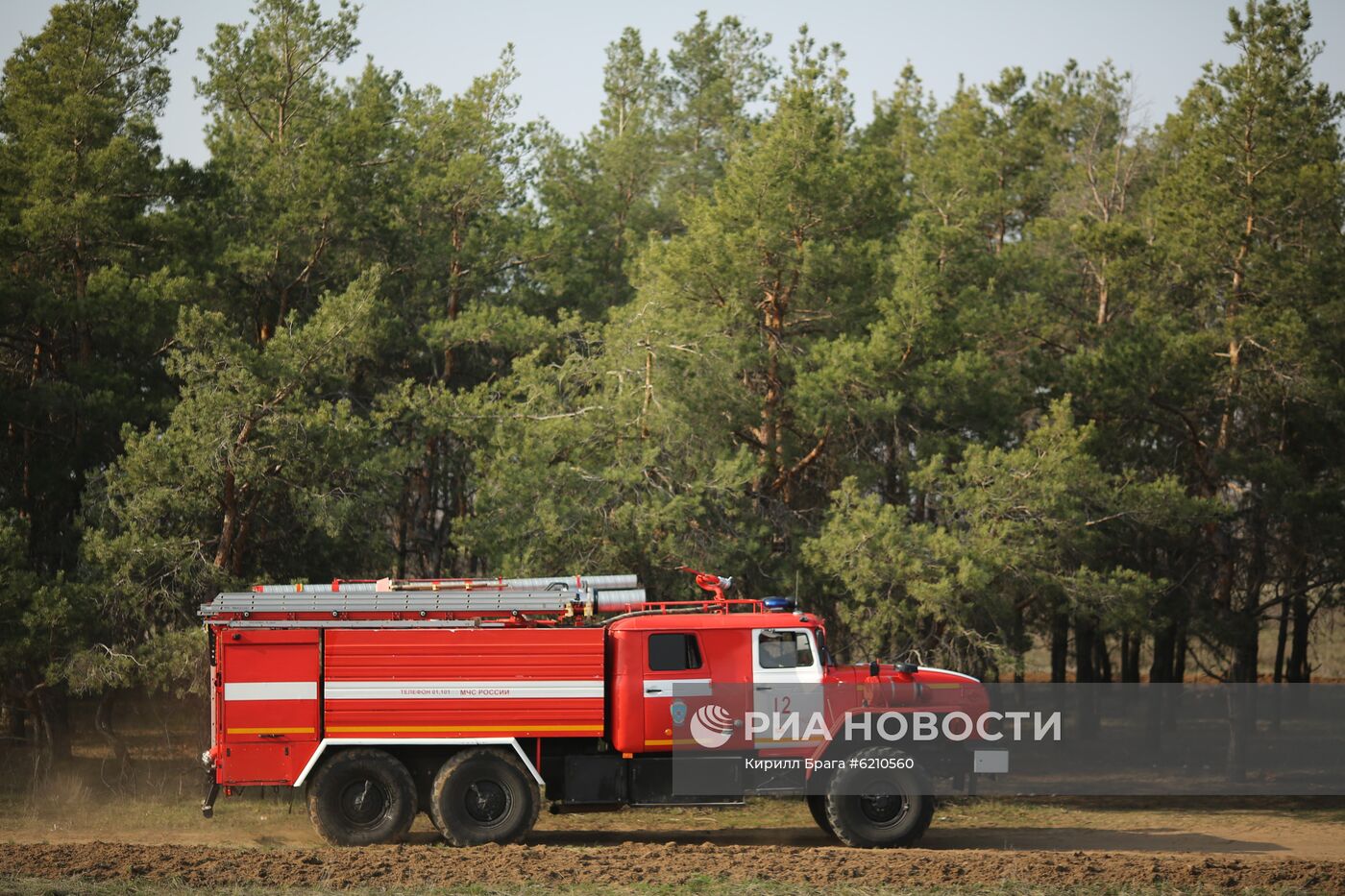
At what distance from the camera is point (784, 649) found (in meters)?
16.4

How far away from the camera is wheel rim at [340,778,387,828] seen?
16.2 metres

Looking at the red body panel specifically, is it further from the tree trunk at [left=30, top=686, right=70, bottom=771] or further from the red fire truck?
the tree trunk at [left=30, top=686, right=70, bottom=771]

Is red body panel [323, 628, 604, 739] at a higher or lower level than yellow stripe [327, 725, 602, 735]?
higher

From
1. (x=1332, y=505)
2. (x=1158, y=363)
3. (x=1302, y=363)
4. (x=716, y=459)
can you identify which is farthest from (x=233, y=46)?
(x=1332, y=505)

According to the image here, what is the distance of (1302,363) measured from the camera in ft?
90.6

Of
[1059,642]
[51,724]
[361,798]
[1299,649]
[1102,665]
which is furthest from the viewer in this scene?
[1102,665]

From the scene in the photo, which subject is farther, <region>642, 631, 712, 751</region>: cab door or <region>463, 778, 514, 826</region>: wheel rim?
<region>463, 778, 514, 826</region>: wheel rim

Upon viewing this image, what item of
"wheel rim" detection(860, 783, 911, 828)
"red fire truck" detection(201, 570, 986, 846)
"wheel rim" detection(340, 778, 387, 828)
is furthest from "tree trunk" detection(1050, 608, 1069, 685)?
"wheel rim" detection(340, 778, 387, 828)

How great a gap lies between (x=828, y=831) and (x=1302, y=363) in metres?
16.2

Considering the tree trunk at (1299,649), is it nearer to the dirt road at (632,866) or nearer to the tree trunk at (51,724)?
the dirt road at (632,866)

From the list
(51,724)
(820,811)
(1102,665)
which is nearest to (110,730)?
(51,724)

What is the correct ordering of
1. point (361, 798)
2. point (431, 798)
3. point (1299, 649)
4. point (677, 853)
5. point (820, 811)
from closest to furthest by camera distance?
1. point (677, 853)
2. point (431, 798)
3. point (361, 798)
4. point (820, 811)
5. point (1299, 649)

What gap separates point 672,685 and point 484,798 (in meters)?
2.56

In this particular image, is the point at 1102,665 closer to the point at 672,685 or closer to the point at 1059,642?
the point at 1059,642
